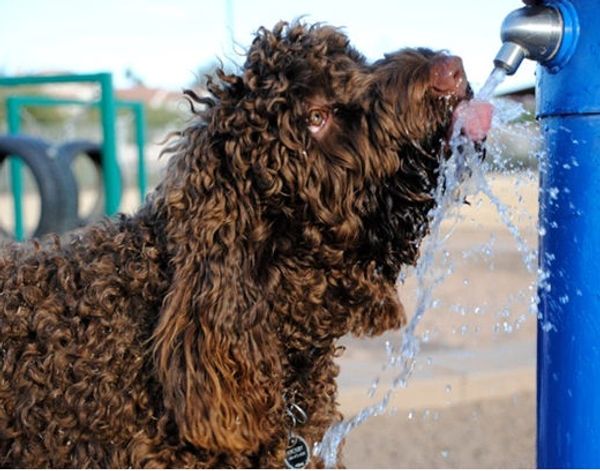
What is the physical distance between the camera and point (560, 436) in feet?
8.22

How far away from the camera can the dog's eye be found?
250cm

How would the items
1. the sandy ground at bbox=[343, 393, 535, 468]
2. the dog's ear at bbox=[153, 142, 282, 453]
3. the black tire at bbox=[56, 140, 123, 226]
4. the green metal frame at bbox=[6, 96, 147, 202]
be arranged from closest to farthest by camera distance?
the dog's ear at bbox=[153, 142, 282, 453], the sandy ground at bbox=[343, 393, 535, 468], the black tire at bbox=[56, 140, 123, 226], the green metal frame at bbox=[6, 96, 147, 202]

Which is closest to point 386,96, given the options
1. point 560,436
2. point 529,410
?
point 560,436

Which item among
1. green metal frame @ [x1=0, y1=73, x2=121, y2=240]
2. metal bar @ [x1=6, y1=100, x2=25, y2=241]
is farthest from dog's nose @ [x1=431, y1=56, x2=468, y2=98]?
metal bar @ [x1=6, y1=100, x2=25, y2=241]

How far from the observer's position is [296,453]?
2668 millimetres

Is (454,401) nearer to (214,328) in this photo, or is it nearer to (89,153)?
(214,328)

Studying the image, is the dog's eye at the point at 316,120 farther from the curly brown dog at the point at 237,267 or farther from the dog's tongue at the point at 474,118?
the dog's tongue at the point at 474,118

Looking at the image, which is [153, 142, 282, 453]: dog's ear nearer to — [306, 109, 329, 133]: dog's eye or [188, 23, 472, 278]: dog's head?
[188, 23, 472, 278]: dog's head

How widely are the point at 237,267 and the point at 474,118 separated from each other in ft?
2.34

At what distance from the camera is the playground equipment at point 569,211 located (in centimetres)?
237

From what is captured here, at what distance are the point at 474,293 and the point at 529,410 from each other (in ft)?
14.1

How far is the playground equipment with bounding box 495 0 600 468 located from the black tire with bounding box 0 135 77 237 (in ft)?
20.6

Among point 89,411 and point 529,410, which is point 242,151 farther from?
point 529,410

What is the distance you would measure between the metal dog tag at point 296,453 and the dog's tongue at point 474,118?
983 millimetres
